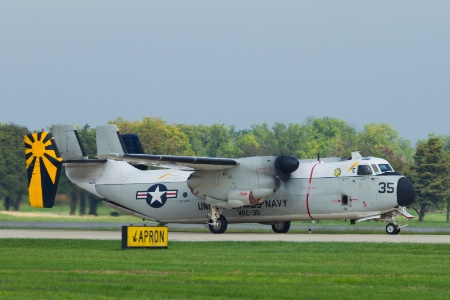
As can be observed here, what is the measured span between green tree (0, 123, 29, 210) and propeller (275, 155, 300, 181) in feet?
60.9

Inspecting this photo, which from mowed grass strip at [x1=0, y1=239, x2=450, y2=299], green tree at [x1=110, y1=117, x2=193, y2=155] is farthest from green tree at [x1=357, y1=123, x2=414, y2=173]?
mowed grass strip at [x1=0, y1=239, x2=450, y2=299]

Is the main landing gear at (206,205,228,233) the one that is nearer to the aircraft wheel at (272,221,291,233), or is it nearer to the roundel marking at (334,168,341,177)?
the aircraft wheel at (272,221,291,233)

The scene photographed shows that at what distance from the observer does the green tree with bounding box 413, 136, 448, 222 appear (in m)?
71.0

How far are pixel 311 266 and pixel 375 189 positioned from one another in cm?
1685

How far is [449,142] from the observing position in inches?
6393

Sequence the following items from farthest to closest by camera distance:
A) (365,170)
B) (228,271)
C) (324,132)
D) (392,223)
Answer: (324,132) < (392,223) < (365,170) < (228,271)

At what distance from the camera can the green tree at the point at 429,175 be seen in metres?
71.0

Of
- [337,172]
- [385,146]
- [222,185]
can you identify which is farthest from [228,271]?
[385,146]

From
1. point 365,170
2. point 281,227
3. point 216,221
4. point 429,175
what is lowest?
point 281,227

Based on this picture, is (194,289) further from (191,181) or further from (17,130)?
(17,130)

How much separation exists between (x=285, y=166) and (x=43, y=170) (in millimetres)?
11832

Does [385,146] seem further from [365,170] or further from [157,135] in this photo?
[365,170]

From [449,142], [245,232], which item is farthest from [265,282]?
[449,142]

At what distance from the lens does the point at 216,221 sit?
4381 centimetres
